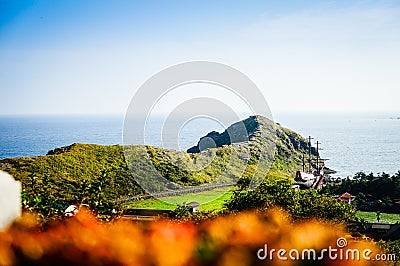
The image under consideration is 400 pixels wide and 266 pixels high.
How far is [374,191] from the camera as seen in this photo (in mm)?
10398

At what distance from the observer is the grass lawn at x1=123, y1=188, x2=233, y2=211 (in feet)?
25.4

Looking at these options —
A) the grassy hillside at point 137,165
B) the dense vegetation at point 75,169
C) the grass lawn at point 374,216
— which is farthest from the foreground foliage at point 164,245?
the grass lawn at point 374,216

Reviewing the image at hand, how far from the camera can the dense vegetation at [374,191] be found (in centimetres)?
966

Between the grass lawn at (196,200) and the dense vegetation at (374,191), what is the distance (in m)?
2.31

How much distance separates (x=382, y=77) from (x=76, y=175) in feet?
18.5

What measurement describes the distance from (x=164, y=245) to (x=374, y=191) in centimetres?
1041

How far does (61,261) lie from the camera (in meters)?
0.83

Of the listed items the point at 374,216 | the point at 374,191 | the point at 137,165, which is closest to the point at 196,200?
the point at 137,165

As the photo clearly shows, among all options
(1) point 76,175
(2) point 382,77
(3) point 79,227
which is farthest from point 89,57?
(3) point 79,227

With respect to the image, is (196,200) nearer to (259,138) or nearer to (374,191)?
(259,138)

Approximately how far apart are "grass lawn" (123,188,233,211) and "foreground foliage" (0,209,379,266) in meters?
6.56

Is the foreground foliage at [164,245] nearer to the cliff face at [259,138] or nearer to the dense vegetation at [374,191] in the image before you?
the dense vegetation at [374,191]

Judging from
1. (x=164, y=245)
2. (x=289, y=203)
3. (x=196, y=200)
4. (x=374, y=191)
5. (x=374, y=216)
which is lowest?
(x=374, y=216)

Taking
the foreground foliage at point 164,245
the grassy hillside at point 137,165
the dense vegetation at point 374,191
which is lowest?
the dense vegetation at point 374,191
